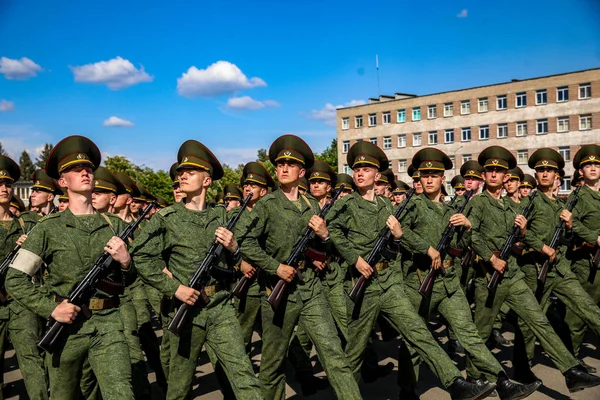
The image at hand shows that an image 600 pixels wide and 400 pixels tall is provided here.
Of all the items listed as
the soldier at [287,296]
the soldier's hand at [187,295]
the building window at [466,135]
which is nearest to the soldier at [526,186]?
the soldier at [287,296]

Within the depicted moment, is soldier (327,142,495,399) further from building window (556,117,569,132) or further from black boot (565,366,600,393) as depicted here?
building window (556,117,569,132)

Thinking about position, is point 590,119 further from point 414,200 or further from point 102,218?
point 102,218

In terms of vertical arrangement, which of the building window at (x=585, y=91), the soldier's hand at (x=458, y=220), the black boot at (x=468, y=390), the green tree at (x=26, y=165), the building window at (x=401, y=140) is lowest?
the black boot at (x=468, y=390)

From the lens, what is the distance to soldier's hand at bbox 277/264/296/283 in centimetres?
505

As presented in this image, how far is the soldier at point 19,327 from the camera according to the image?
533 centimetres

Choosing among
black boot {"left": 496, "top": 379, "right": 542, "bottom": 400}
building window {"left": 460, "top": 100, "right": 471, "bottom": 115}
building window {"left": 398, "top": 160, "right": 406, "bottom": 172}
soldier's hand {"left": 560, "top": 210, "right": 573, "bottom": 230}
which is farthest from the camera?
building window {"left": 398, "top": 160, "right": 406, "bottom": 172}

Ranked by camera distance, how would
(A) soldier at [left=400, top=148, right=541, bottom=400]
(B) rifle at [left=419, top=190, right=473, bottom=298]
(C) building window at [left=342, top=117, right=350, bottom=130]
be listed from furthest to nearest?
(C) building window at [left=342, top=117, right=350, bottom=130], (B) rifle at [left=419, top=190, right=473, bottom=298], (A) soldier at [left=400, top=148, right=541, bottom=400]

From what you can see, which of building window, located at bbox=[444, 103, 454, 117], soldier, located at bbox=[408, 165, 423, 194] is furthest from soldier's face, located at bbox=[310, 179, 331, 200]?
building window, located at bbox=[444, 103, 454, 117]

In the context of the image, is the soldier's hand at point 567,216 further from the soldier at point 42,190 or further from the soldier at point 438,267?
the soldier at point 42,190

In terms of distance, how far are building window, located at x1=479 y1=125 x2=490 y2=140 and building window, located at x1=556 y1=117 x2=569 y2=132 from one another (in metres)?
6.19

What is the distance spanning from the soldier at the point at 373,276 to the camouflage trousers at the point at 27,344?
2981mm

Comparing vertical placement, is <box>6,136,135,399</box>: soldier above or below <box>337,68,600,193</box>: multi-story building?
below

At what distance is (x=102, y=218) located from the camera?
438 centimetres

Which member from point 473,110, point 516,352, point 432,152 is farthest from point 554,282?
point 473,110
